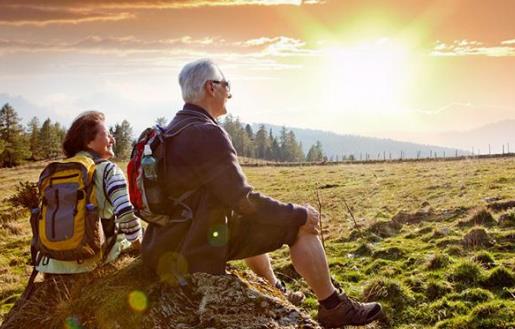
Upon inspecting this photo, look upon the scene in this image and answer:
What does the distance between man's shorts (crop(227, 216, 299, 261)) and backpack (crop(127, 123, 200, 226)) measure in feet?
2.00

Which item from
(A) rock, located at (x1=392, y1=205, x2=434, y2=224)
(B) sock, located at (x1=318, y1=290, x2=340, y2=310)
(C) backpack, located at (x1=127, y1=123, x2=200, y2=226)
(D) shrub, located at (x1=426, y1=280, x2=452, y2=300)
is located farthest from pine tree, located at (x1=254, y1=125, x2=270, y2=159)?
(B) sock, located at (x1=318, y1=290, x2=340, y2=310)

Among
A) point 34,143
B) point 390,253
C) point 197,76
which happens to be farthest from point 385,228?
point 34,143

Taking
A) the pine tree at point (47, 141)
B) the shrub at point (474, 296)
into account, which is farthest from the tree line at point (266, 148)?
the shrub at point (474, 296)

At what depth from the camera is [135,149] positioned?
5.13 m

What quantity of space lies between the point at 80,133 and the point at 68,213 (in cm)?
124

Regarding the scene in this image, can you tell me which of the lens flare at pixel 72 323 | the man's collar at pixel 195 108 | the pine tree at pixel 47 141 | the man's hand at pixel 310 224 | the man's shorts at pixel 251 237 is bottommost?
the lens flare at pixel 72 323

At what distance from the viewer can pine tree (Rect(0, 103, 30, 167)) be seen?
3327 inches

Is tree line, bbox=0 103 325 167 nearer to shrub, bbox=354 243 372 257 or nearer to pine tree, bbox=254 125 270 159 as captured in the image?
pine tree, bbox=254 125 270 159

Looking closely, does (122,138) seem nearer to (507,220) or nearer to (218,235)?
(507,220)

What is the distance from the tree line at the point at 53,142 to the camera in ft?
279

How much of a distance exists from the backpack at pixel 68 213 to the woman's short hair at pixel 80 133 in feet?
1.79

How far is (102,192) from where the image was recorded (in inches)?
237

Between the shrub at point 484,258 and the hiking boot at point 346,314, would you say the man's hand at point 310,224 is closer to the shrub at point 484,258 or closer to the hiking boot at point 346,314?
the hiking boot at point 346,314

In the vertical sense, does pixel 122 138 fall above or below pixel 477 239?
above
